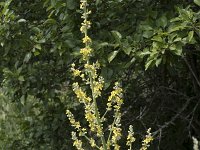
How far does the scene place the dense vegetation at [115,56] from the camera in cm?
287

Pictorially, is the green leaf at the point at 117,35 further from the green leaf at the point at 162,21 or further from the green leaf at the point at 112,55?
the green leaf at the point at 162,21

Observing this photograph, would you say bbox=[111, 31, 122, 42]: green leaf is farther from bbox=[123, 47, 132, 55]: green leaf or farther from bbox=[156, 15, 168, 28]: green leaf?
bbox=[156, 15, 168, 28]: green leaf

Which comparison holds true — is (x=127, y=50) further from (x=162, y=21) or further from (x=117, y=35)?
(x=162, y=21)

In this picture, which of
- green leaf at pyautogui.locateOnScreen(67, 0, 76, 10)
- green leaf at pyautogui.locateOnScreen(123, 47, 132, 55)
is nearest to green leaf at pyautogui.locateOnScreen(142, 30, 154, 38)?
green leaf at pyautogui.locateOnScreen(123, 47, 132, 55)

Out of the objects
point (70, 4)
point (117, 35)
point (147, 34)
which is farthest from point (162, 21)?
point (70, 4)

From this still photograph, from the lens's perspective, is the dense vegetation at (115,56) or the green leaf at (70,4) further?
the green leaf at (70,4)

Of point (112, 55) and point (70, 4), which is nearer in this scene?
point (112, 55)

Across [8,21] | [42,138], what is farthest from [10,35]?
[42,138]

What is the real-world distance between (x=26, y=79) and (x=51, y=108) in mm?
1293

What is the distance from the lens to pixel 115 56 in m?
3.00

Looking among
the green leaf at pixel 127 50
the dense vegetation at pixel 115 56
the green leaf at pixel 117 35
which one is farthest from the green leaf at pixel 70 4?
the green leaf at pixel 127 50

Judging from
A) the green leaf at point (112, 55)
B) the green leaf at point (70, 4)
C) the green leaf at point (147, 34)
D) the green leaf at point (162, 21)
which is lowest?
the green leaf at point (112, 55)

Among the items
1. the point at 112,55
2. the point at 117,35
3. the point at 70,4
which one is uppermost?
the point at 70,4

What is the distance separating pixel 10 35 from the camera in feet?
10.3
